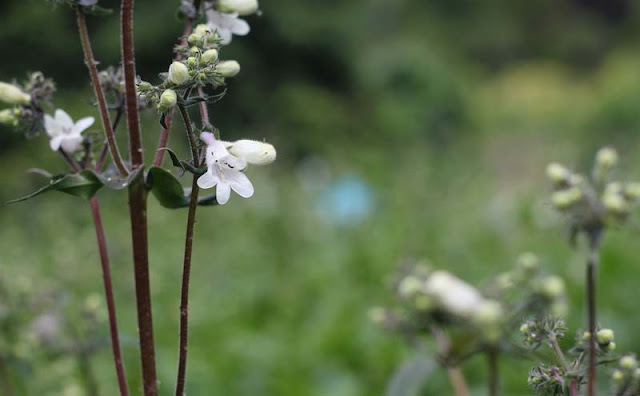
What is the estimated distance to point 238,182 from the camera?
1.09 meters

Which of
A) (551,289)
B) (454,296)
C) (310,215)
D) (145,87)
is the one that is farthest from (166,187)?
(310,215)

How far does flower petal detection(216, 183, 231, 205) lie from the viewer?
3.27 ft

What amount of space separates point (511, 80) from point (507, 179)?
8639mm

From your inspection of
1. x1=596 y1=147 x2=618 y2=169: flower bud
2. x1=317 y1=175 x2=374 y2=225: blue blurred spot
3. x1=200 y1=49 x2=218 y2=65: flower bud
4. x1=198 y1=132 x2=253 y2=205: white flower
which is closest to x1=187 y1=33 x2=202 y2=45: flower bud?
x1=200 y1=49 x2=218 y2=65: flower bud

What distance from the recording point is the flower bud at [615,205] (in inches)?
30.7

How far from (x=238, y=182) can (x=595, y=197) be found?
1.70ft

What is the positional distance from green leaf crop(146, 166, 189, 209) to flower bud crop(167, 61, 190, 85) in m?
0.15

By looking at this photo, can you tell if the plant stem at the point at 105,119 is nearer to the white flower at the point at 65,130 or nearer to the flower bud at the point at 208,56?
the white flower at the point at 65,130

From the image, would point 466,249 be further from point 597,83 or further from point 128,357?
point 597,83

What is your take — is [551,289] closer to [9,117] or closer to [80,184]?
[80,184]

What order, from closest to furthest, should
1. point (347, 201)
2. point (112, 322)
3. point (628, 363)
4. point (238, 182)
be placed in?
point (628, 363)
point (238, 182)
point (112, 322)
point (347, 201)

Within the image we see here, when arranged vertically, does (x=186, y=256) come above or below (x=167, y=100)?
below

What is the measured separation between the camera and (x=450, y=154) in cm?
820

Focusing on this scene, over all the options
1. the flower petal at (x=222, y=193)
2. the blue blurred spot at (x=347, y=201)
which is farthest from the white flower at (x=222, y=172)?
the blue blurred spot at (x=347, y=201)
